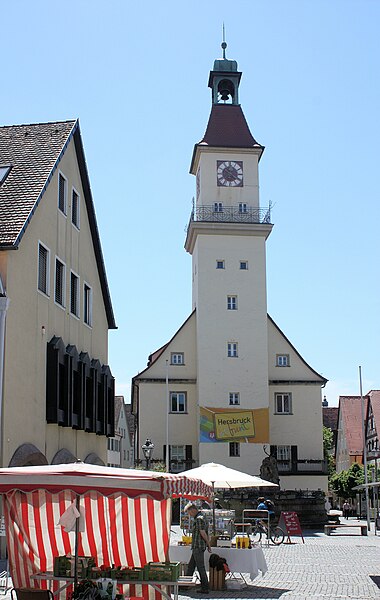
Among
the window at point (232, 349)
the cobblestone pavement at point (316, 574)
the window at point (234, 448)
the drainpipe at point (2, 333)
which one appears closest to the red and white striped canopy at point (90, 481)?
the cobblestone pavement at point (316, 574)

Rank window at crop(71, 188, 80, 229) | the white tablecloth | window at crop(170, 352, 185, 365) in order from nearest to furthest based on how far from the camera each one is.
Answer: the white tablecloth → window at crop(71, 188, 80, 229) → window at crop(170, 352, 185, 365)

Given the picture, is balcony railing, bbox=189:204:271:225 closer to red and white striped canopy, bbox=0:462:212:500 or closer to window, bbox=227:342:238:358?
window, bbox=227:342:238:358

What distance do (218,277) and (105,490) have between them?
144ft

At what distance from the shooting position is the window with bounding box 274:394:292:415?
5722 cm

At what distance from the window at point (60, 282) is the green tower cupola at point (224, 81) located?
34.7 metres

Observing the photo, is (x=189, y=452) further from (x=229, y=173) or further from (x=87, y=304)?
(x=87, y=304)

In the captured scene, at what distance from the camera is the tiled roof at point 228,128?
58.8 m

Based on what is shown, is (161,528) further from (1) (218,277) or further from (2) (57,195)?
(1) (218,277)

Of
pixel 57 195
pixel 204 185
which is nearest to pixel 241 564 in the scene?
pixel 57 195

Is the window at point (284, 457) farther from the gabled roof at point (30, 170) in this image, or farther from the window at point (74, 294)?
the window at point (74, 294)

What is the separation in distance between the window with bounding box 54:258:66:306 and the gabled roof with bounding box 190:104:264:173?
3164cm

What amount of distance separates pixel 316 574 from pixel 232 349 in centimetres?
3562

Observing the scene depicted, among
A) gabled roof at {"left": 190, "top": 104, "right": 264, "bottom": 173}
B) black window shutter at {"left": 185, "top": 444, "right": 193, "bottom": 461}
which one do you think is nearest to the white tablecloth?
black window shutter at {"left": 185, "top": 444, "right": 193, "bottom": 461}

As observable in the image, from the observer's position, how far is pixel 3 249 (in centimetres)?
2253
